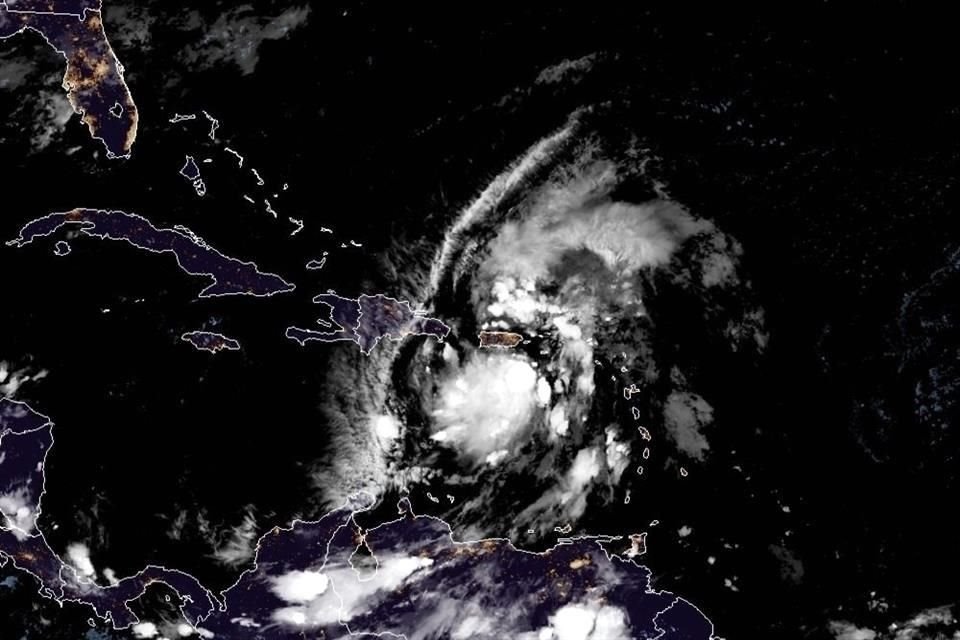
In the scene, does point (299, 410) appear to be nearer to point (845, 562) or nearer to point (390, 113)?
point (390, 113)

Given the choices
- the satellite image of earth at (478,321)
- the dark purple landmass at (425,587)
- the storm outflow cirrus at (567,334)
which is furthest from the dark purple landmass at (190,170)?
the dark purple landmass at (425,587)

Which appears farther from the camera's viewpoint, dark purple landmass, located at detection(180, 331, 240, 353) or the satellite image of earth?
dark purple landmass, located at detection(180, 331, 240, 353)

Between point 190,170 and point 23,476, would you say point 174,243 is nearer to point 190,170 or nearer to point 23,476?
point 190,170

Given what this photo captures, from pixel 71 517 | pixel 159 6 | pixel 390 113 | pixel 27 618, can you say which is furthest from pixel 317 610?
pixel 159 6

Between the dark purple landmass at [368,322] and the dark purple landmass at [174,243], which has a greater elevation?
the dark purple landmass at [174,243]

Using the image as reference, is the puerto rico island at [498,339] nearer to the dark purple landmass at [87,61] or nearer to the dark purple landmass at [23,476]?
the dark purple landmass at [87,61]

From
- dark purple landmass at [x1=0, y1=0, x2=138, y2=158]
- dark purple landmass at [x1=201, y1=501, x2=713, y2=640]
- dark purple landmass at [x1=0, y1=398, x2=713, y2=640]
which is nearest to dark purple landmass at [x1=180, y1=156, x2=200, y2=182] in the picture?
dark purple landmass at [x1=0, y1=0, x2=138, y2=158]

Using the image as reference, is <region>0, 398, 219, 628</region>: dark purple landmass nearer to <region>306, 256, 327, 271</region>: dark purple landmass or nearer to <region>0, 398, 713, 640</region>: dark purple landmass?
<region>0, 398, 713, 640</region>: dark purple landmass
